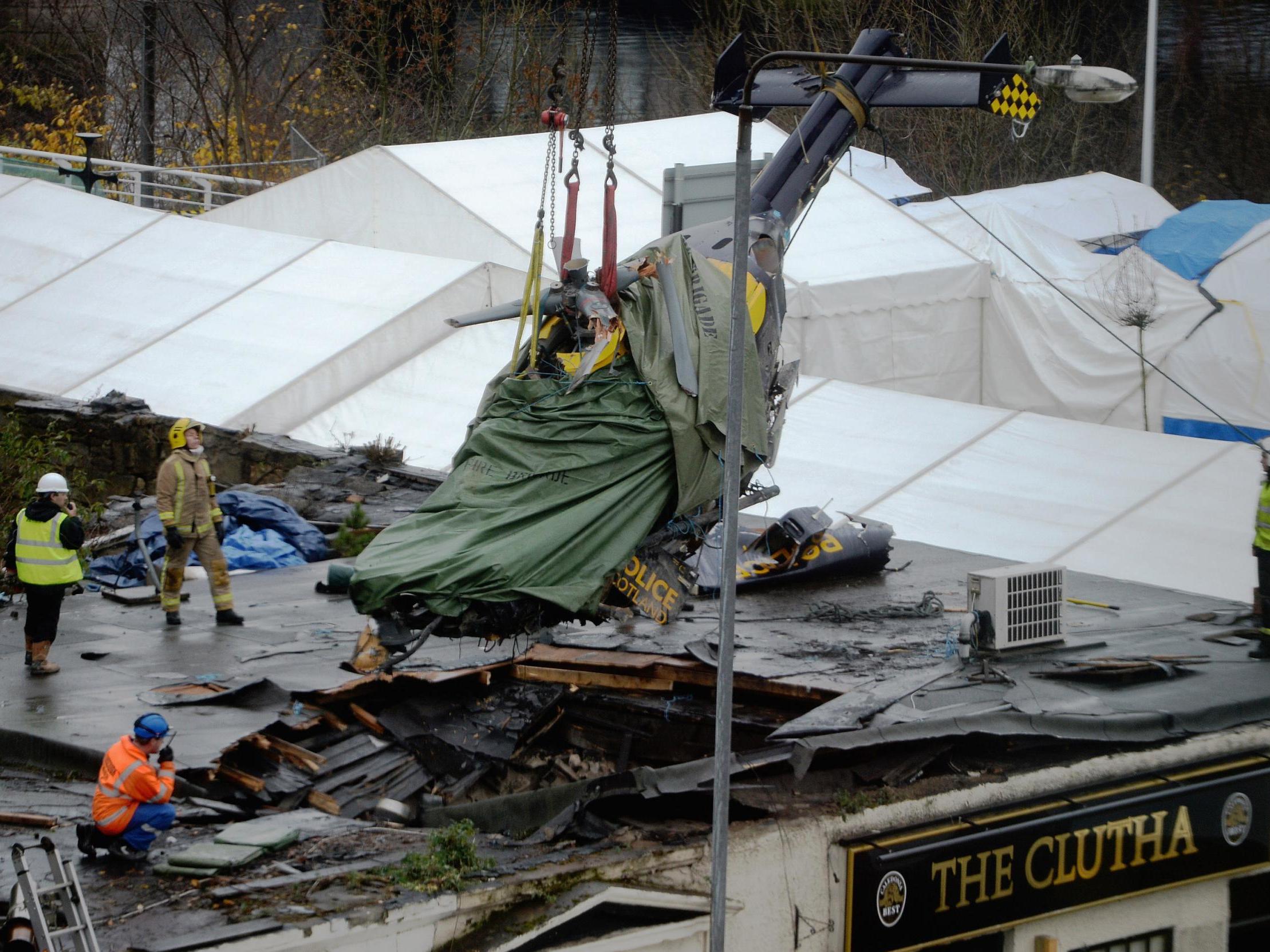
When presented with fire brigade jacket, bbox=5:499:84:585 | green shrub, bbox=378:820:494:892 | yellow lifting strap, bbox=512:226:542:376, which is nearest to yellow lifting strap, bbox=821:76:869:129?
yellow lifting strap, bbox=512:226:542:376

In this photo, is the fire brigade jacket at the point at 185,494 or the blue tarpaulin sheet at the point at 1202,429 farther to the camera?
the blue tarpaulin sheet at the point at 1202,429

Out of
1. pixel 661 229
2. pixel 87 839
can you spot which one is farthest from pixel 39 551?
pixel 661 229

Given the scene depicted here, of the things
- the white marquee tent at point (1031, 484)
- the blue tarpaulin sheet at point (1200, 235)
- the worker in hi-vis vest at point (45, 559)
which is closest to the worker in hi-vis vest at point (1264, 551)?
the white marquee tent at point (1031, 484)

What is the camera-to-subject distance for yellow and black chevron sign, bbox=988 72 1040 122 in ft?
38.2

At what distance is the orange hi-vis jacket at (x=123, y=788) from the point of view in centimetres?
884

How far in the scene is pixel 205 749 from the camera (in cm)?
1074

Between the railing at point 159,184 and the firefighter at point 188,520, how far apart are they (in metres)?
→ 17.9

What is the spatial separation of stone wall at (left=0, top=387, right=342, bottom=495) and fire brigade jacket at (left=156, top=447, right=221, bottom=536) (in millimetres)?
6341

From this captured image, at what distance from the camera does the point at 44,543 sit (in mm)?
12312

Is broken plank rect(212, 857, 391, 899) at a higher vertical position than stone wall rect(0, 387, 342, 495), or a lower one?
lower

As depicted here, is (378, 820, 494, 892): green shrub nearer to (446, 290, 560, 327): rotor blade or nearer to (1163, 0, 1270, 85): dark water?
(446, 290, 560, 327): rotor blade

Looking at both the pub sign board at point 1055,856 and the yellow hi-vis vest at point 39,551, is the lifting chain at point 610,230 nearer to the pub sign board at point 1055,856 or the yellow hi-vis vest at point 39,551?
the pub sign board at point 1055,856

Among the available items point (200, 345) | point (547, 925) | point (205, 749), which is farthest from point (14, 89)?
point (547, 925)

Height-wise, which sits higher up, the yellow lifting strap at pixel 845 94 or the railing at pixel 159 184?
the railing at pixel 159 184
